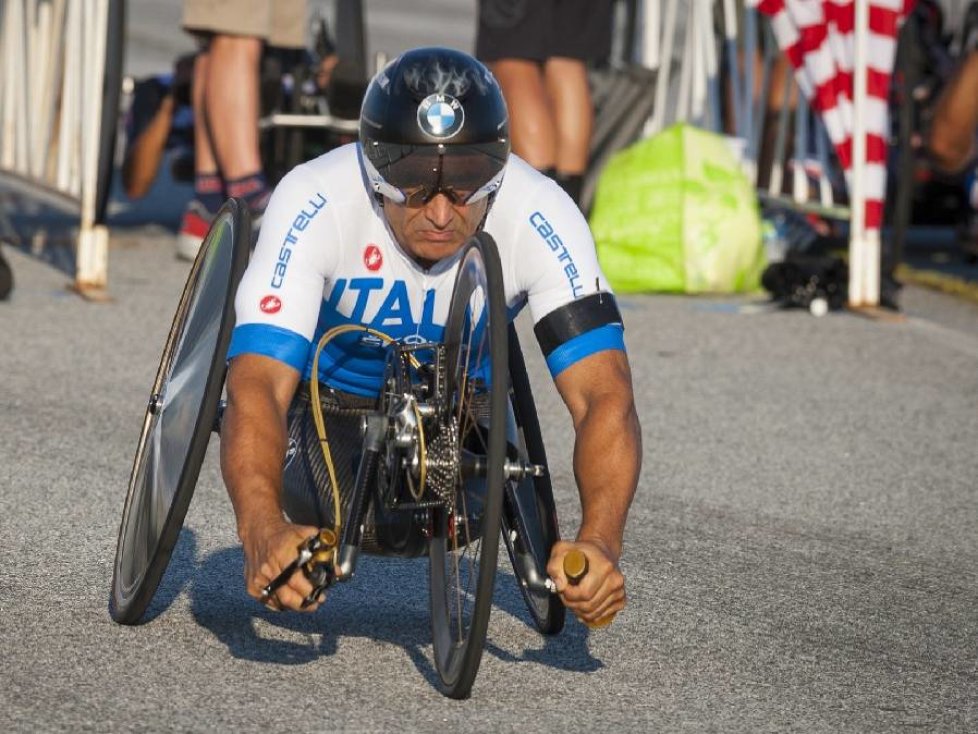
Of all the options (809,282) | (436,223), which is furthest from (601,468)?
(809,282)

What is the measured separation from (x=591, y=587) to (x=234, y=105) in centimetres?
581

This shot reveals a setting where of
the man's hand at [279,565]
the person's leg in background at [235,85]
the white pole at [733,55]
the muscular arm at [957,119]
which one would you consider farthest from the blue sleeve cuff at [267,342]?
the white pole at [733,55]

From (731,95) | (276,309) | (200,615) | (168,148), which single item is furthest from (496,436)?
(168,148)

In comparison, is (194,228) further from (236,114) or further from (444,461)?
(444,461)

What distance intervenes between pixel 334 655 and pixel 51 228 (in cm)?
701

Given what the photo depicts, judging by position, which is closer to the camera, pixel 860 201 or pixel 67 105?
pixel 67 105

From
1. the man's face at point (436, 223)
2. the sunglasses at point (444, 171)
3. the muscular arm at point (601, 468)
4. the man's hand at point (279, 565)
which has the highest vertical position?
the sunglasses at point (444, 171)

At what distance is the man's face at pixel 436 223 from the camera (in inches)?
160

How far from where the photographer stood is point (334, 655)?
4.12 meters

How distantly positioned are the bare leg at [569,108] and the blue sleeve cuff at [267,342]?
510 cm

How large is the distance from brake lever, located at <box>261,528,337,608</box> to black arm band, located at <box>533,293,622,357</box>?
760 mm

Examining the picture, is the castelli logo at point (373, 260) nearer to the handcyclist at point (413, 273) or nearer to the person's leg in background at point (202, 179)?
the handcyclist at point (413, 273)

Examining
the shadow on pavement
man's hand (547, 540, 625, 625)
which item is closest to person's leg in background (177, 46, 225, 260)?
the shadow on pavement

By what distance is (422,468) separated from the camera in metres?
3.82
